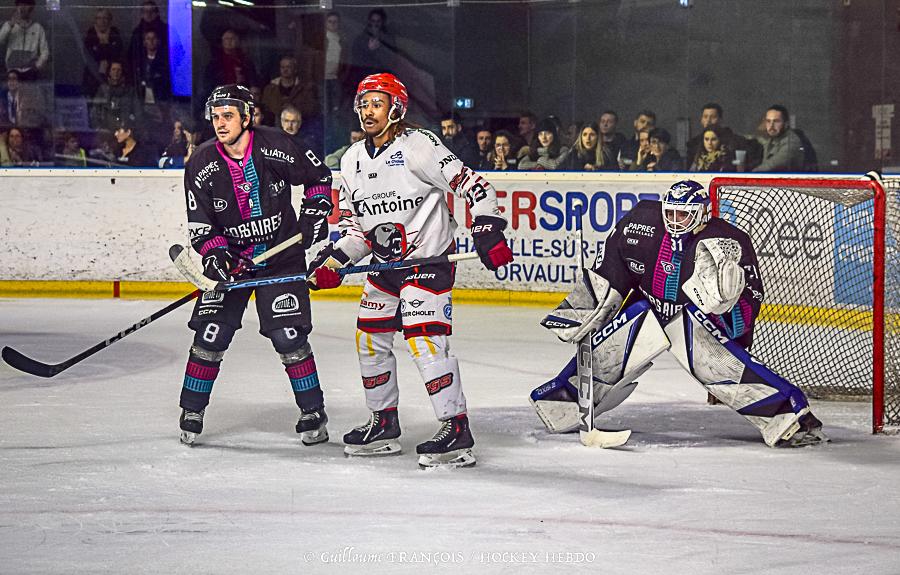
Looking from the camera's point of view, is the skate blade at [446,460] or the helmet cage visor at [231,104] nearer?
the skate blade at [446,460]

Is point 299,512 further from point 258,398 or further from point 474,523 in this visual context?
point 258,398

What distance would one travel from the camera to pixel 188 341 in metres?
6.90

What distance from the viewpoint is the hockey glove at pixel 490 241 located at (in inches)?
161

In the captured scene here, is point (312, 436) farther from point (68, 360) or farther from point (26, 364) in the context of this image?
point (26, 364)

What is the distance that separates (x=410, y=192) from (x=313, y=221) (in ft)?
1.32

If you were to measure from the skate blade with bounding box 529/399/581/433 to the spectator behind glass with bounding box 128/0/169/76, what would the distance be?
5.11 metres

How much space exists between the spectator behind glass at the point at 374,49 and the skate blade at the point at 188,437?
15.6 feet

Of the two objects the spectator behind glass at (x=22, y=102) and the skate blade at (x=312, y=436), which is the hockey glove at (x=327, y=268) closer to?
the skate blade at (x=312, y=436)

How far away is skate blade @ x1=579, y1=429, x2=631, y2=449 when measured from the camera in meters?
4.48

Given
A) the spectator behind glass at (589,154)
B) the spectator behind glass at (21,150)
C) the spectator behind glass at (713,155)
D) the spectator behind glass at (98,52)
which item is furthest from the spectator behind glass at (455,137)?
the spectator behind glass at (21,150)

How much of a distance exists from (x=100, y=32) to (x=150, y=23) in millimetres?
322

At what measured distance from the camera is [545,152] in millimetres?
8367

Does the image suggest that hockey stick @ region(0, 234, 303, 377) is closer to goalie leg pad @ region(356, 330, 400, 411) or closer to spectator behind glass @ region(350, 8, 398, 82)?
goalie leg pad @ region(356, 330, 400, 411)

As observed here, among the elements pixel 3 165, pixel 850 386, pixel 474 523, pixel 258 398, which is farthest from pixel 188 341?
pixel 474 523
